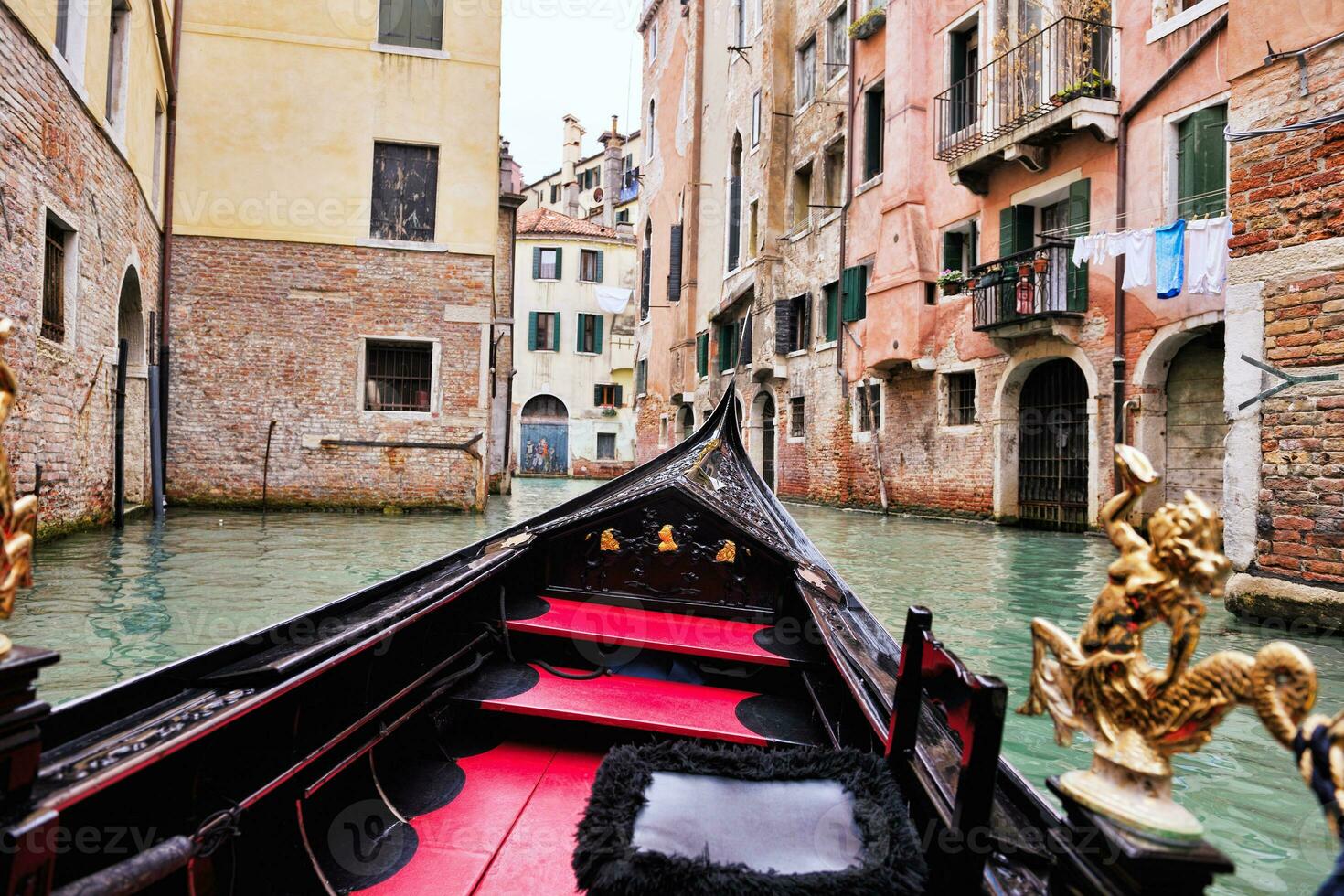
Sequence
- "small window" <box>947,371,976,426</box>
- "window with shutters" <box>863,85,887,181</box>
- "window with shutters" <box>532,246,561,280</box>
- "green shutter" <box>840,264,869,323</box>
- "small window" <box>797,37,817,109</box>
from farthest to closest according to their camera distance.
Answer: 1. "window with shutters" <box>532,246,561,280</box>
2. "small window" <box>797,37,817,109</box>
3. "window with shutters" <box>863,85,887,181</box>
4. "green shutter" <box>840,264,869,323</box>
5. "small window" <box>947,371,976,426</box>

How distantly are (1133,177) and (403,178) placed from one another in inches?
284

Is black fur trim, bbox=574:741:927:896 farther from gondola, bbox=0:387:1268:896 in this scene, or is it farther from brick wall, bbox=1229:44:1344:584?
brick wall, bbox=1229:44:1344:584

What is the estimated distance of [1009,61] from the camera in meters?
9.28

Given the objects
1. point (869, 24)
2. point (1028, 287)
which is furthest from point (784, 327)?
point (1028, 287)

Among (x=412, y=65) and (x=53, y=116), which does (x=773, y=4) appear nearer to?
(x=412, y=65)

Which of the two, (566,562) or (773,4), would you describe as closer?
(566,562)

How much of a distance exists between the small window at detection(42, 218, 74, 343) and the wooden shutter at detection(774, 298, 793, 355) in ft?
34.8

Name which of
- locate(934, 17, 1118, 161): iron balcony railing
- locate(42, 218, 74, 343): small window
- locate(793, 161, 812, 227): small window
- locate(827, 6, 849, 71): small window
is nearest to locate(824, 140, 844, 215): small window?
locate(793, 161, 812, 227): small window

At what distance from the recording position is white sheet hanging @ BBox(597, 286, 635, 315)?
911 inches

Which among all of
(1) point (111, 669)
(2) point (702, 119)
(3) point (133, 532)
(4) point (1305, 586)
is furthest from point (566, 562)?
(2) point (702, 119)

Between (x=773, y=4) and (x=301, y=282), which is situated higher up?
(x=773, y=4)

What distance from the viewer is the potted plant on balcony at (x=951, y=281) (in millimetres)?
10086

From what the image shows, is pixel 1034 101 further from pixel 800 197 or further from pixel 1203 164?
pixel 800 197

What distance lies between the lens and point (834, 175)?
13727 mm
